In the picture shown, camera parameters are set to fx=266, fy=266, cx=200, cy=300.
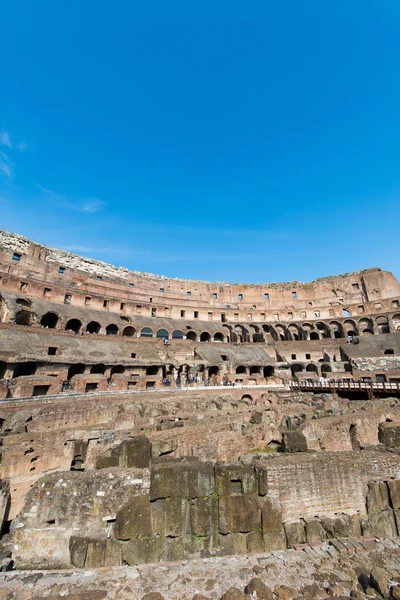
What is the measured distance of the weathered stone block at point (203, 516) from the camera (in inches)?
199

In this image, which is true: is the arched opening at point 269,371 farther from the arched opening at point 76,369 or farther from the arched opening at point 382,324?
the arched opening at point 76,369

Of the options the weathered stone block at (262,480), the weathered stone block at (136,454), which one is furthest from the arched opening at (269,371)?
the weathered stone block at (262,480)

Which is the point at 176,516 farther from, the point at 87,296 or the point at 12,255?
the point at 12,255

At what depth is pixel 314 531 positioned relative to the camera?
217 inches

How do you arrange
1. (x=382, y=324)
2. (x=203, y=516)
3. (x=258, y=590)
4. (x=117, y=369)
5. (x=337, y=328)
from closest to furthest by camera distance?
(x=258, y=590) < (x=203, y=516) < (x=117, y=369) < (x=382, y=324) < (x=337, y=328)

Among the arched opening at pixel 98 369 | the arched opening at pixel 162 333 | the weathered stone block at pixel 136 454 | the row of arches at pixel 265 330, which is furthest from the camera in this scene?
the arched opening at pixel 162 333

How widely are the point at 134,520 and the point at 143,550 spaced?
503 millimetres

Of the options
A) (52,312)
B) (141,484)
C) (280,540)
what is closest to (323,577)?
(280,540)

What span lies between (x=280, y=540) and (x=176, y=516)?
6.98 feet

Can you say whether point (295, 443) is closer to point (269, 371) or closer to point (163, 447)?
point (163, 447)

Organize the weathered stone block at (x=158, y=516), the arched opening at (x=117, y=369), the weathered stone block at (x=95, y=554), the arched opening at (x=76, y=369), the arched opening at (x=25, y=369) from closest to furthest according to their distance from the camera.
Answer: the weathered stone block at (x=95, y=554)
the weathered stone block at (x=158, y=516)
the arched opening at (x=25, y=369)
the arched opening at (x=76, y=369)
the arched opening at (x=117, y=369)

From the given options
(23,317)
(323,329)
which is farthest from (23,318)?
(323,329)

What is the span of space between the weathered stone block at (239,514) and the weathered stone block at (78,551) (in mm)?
2490

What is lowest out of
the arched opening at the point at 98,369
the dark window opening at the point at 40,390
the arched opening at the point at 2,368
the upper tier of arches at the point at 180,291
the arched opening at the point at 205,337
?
the dark window opening at the point at 40,390
